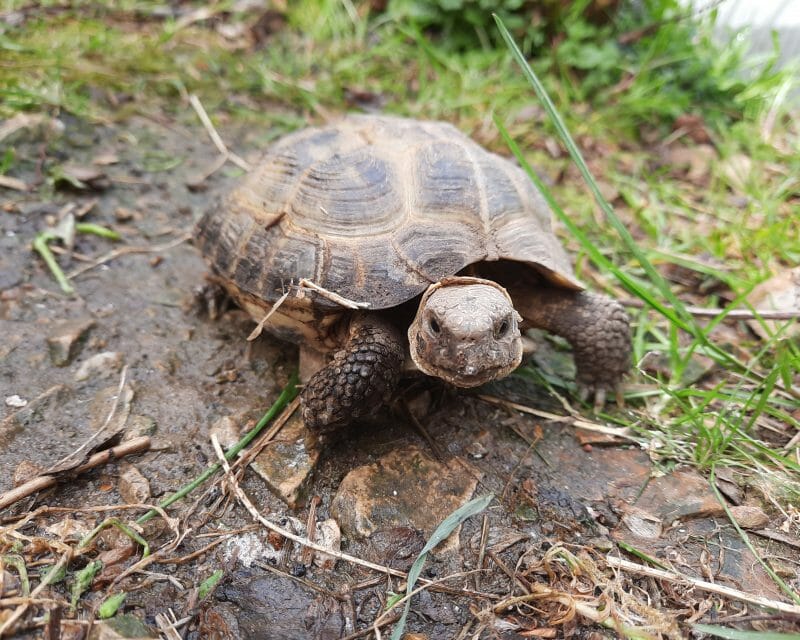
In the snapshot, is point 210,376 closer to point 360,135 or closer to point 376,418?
point 376,418

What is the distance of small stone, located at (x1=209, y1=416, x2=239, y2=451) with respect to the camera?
2.47 meters

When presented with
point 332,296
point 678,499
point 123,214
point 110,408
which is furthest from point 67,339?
point 678,499

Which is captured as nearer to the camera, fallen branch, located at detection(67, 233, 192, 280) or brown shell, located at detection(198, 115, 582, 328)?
brown shell, located at detection(198, 115, 582, 328)

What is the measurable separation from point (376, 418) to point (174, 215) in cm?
232

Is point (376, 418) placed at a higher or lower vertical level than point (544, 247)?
lower

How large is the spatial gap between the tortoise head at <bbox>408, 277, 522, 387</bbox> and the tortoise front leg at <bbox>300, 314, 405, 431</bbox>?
13cm

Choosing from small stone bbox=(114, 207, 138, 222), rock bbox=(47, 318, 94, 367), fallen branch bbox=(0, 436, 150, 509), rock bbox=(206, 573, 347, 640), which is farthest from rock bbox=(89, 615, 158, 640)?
small stone bbox=(114, 207, 138, 222)

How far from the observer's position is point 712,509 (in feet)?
7.25

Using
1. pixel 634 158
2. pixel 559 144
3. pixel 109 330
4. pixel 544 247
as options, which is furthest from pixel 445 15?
pixel 109 330

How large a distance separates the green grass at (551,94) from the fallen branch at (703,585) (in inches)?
62.4

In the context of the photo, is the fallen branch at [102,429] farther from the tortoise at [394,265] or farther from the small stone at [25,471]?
the tortoise at [394,265]

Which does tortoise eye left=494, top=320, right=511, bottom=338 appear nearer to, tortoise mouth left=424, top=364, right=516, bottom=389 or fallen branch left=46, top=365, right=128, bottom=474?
tortoise mouth left=424, top=364, right=516, bottom=389

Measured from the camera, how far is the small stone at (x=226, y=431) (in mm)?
2469

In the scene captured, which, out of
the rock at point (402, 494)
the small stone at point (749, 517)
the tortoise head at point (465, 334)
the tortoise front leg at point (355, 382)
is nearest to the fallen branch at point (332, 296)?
the tortoise front leg at point (355, 382)
